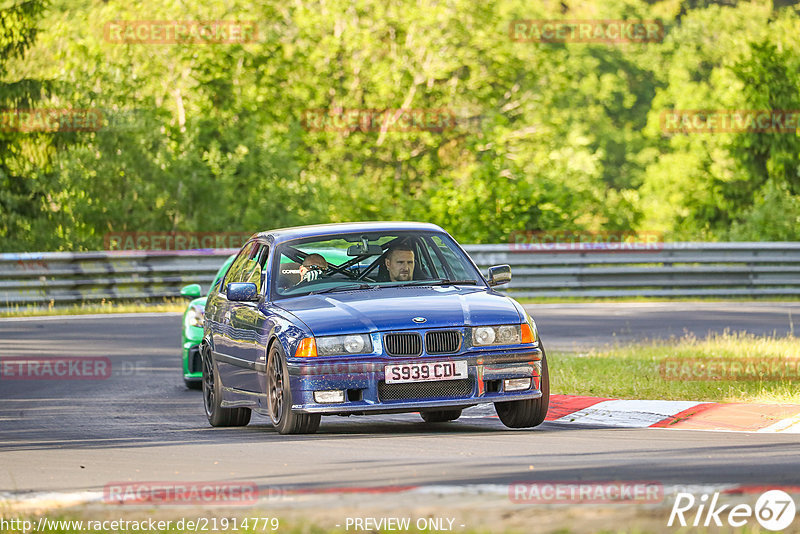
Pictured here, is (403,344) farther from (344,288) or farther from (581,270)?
(581,270)

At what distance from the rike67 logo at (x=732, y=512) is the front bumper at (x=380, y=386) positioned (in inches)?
135

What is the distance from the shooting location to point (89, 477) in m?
8.35

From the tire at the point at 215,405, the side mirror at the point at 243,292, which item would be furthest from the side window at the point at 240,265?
the side mirror at the point at 243,292

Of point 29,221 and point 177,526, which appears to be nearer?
point 177,526

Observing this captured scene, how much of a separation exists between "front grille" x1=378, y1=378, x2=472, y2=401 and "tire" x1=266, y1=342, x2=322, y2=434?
1.84 feet

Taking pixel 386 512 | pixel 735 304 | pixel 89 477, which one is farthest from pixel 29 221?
pixel 386 512

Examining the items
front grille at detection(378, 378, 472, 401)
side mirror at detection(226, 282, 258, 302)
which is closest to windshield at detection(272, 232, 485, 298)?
side mirror at detection(226, 282, 258, 302)

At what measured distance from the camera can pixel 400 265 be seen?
1136 cm

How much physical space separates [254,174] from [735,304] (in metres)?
17.8

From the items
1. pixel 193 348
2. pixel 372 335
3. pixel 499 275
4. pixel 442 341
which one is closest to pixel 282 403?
pixel 372 335

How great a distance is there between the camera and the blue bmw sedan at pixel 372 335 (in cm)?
998

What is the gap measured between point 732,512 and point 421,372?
3.83 meters

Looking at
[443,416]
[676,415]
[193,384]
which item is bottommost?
[193,384]

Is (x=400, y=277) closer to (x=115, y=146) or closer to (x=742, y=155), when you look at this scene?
(x=115, y=146)
